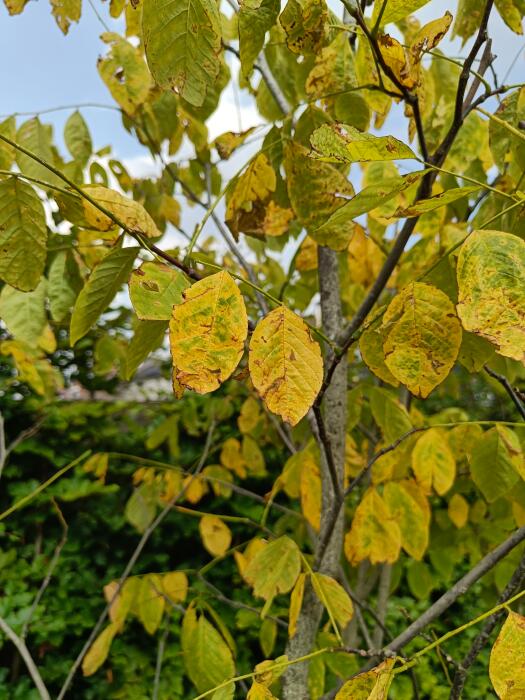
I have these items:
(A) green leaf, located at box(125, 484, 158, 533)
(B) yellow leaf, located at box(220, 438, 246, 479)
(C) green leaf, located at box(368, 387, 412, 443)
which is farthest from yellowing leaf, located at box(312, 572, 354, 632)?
(B) yellow leaf, located at box(220, 438, 246, 479)

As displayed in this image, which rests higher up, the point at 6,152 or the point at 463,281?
the point at 6,152

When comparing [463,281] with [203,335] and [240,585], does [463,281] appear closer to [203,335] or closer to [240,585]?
[203,335]

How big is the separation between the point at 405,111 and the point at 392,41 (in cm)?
33

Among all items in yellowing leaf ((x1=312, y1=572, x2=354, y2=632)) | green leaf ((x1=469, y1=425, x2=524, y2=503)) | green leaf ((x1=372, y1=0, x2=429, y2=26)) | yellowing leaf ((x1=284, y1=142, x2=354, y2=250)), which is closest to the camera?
green leaf ((x1=372, y1=0, x2=429, y2=26))

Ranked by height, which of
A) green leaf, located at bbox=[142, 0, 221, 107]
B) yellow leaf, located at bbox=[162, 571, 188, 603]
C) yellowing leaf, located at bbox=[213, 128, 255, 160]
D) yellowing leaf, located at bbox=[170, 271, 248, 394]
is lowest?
yellow leaf, located at bbox=[162, 571, 188, 603]

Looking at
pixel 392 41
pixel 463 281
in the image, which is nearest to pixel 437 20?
pixel 392 41

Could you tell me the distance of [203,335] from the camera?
0.49m

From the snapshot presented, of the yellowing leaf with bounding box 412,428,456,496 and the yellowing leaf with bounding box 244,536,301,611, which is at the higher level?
the yellowing leaf with bounding box 412,428,456,496

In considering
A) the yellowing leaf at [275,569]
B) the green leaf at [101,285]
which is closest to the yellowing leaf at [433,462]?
the yellowing leaf at [275,569]

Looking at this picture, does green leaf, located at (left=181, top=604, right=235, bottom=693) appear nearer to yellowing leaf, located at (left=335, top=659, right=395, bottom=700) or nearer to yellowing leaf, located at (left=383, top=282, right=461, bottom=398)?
yellowing leaf, located at (left=335, top=659, right=395, bottom=700)

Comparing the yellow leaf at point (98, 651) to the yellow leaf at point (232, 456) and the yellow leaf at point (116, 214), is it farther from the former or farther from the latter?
the yellow leaf at point (116, 214)

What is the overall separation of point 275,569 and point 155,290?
636 millimetres

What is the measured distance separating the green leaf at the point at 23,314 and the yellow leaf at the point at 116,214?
32 centimetres

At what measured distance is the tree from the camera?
510 millimetres
